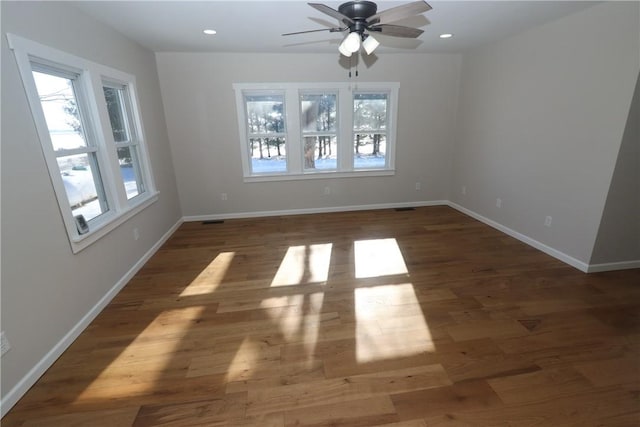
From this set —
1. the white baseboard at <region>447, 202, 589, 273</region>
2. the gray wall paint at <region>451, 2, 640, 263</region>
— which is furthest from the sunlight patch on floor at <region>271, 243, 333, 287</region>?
the gray wall paint at <region>451, 2, 640, 263</region>

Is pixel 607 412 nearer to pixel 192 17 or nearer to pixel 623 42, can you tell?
pixel 623 42

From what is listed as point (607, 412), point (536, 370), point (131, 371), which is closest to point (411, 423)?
point (536, 370)

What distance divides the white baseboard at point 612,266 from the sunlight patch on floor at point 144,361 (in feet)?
12.3

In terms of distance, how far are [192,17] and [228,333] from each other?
9.27 feet

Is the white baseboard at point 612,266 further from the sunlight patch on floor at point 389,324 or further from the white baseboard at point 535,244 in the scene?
the sunlight patch on floor at point 389,324

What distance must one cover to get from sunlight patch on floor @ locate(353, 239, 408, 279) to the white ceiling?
8.00 ft

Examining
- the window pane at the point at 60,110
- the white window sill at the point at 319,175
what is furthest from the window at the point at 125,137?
the white window sill at the point at 319,175

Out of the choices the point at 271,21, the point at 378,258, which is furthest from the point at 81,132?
the point at 378,258

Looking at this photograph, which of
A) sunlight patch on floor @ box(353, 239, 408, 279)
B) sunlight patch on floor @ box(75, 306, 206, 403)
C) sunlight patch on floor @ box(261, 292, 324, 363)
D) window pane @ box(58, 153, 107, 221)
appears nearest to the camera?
sunlight patch on floor @ box(75, 306, 206, 403)

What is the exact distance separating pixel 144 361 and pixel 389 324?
1738 millimetres

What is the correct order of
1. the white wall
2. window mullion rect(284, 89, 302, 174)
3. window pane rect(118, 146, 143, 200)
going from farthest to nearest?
window mullion rect(284, 89, 302, 174), the white wall, window pane rect(118, 146, 143, 200)

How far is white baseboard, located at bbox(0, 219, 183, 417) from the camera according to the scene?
1596 millimetres

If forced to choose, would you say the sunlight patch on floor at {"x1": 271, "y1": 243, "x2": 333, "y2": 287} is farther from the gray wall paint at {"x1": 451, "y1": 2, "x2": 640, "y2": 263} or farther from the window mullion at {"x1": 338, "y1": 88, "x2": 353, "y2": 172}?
the gray wall paint at {"x1": 451, "y1": 2, "x2": 640, "y2": 263}

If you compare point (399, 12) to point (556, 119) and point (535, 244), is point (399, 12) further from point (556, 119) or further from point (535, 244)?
point (535, 244)
